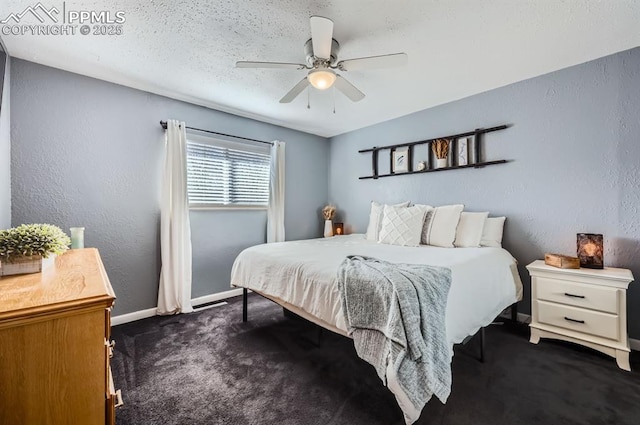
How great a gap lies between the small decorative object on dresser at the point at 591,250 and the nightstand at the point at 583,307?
0.08m

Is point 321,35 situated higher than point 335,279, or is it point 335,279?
point 321,35

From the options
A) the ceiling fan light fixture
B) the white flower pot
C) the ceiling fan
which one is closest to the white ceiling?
the ceiling fan

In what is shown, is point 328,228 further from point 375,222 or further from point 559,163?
point 559,163

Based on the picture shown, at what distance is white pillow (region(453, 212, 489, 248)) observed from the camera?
2.63 meters

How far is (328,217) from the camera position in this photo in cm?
430

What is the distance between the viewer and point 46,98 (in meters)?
2.28

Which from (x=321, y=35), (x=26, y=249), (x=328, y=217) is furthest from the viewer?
(x=328, y=217)

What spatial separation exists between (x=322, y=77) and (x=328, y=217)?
104 inches

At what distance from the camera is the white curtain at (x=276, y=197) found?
3711mm

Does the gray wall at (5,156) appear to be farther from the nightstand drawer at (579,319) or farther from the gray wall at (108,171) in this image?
the nightstand drawer at (579,319)

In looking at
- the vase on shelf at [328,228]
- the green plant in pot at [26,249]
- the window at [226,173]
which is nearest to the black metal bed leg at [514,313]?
the vase on shelf at [328,228]

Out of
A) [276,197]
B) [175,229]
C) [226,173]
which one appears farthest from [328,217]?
[175,229]

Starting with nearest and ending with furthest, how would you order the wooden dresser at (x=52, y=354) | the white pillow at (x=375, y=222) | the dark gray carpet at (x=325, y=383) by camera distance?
1. the wooden dresser at (x=52, y=354)
2. the dark gray carpet at (x=325, y=383)
3. the white pillow at (x=375, y=222)

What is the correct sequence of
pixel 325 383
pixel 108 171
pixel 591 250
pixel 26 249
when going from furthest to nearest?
pixel 108 171 → pixel 591 250 → pixel 325 383 → pixel 26 249
